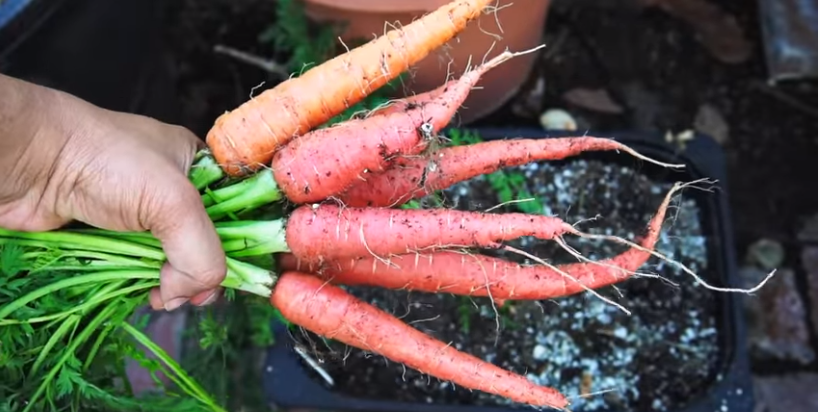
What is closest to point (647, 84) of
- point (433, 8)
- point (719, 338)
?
point (719, 338)

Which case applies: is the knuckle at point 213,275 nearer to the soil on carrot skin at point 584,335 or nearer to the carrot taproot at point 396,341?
the carrot taproot at point 396,341

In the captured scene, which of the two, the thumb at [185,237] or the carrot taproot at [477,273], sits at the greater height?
the thumb at [185,237]

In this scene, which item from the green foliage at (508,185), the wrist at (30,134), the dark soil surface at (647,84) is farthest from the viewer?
the dark soil surface at (647,84)

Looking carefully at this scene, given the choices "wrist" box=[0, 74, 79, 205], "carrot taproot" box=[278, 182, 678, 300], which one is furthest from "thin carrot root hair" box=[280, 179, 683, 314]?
"wrist" box=[0, 74, 79, 205]

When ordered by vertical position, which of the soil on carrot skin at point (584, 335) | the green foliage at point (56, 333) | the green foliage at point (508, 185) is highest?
the green foliage at point (56, 333)

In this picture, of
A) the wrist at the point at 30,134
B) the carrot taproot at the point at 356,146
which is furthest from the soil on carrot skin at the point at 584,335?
the wrist at the point at 30,134

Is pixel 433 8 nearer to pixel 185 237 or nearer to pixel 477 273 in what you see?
pixel 477 273

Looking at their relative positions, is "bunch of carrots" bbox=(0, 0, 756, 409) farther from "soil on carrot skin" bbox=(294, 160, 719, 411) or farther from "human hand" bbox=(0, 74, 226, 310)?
"soil on carrot skin" bbox=(294, 160, 719, 411)
